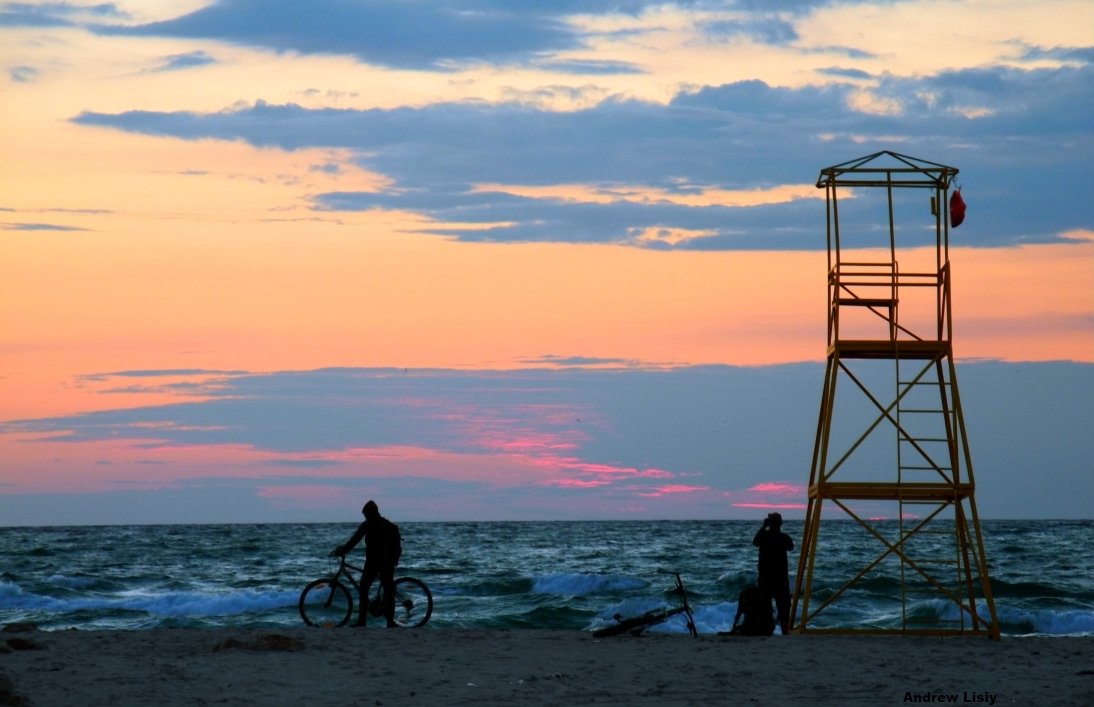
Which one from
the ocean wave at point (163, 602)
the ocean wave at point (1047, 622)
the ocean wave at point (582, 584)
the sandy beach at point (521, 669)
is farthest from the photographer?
the ocean wave at point (582, 584)

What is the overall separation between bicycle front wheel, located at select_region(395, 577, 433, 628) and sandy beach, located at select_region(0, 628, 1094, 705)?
1.69 meters

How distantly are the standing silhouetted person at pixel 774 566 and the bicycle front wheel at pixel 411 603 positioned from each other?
553 cm

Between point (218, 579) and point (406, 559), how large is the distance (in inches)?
574

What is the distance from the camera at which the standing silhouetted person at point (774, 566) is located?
63.9 ft

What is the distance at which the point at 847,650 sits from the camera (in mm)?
17484

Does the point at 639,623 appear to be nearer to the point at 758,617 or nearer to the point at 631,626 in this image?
the point at 631,626

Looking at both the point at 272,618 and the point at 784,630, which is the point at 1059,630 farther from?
the point at 272,618

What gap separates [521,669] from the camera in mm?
15867

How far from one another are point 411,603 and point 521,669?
573cm

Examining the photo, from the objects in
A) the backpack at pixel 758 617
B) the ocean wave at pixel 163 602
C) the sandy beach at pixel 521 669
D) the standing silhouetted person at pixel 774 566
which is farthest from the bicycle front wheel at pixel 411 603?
the standing silhouetted person at pixel 774 566

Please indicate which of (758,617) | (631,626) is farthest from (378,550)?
(758,617)

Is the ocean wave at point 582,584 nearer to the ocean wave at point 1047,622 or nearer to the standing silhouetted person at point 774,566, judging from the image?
the ocean wave at point 1047,622

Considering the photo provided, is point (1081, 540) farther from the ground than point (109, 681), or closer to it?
closer to it

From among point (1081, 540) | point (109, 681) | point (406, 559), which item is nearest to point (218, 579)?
point (406, 559)
